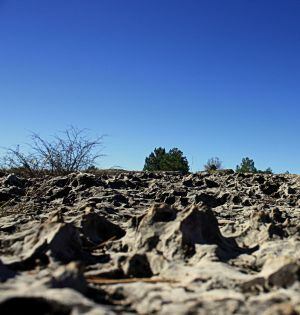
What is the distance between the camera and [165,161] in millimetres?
24406

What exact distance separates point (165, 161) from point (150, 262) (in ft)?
A: 72.2

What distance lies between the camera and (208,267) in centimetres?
225

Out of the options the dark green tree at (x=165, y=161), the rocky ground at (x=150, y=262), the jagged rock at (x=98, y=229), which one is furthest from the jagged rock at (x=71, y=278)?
the dark green tree at (x=165, y=161)

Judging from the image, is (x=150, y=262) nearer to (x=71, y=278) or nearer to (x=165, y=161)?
(x=71, y=278)

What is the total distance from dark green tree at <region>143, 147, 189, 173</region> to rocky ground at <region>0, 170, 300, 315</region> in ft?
62.3

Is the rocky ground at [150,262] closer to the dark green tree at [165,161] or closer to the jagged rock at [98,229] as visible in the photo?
the jagged rock at [98,229]

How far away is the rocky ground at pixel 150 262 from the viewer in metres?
1.71

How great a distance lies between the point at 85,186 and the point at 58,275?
3.85 metres

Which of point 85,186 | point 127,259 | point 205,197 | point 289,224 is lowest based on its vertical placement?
point 127,259

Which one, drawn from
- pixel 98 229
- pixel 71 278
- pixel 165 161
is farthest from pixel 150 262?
pixel 165 161

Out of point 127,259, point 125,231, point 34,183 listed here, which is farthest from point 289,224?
point 34,183

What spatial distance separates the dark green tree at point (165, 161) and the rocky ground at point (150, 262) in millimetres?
18989

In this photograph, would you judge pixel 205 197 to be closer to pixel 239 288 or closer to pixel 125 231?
pixel 125 231

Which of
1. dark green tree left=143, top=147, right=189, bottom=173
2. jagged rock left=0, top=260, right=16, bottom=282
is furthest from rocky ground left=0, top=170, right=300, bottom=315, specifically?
dark green tree left=143, top=147, right=189, bottom=173
